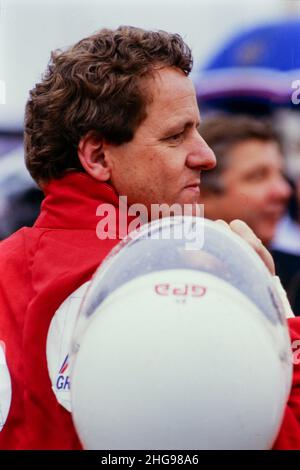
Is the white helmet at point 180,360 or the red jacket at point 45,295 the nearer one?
the white helmet at point 180,360

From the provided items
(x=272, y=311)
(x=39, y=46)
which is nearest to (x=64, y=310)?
Result: (x=272, y=311)

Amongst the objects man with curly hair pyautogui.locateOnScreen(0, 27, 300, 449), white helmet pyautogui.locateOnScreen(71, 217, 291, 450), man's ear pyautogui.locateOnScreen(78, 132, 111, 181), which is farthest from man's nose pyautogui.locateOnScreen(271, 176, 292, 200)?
white helmet pyautogui.locateOnScreen(71, 217, 291, 450)

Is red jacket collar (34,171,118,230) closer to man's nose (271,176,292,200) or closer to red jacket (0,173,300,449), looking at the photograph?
red jacket (0,173,300,449)

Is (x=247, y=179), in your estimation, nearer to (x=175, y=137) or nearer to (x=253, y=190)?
(x=253, y=190)

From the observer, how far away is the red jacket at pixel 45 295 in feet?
7.81

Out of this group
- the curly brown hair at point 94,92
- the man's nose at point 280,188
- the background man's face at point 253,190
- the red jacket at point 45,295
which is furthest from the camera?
the man's nose at point 280,188

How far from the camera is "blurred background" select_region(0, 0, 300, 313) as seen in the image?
21.4 ft

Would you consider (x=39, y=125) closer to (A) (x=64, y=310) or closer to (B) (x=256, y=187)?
(A) (x=64, y=310)

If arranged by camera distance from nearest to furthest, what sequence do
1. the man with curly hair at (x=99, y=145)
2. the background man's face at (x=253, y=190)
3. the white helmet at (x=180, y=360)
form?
1. the white helmet at (x=180, y=360)
2. the man with curly hair at (x=99, y=145)
3. the background man's face at (x=253, y=190)

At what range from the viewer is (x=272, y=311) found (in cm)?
213

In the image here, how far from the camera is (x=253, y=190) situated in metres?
5.20

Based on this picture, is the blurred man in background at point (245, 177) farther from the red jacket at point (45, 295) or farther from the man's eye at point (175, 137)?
the red jacket at point (45, 295)

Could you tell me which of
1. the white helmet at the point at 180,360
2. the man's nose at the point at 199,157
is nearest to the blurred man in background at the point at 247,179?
the man's nose at the point at 199,157

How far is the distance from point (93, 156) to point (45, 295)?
0.51m
